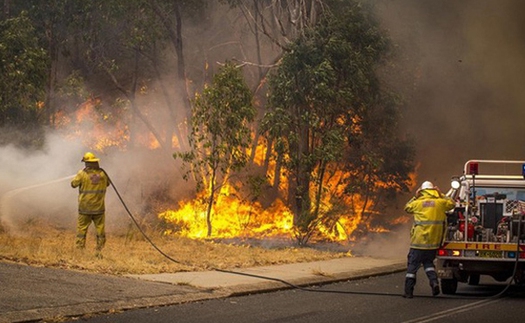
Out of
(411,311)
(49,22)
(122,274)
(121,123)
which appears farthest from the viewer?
(121,123)

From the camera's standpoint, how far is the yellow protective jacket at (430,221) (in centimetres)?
1326

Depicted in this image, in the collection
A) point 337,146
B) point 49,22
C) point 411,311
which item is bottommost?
point 411,311

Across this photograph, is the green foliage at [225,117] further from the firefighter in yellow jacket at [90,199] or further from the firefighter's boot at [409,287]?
the firefighter's boot at [409,287]

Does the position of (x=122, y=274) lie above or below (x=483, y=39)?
below

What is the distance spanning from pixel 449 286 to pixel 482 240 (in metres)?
0.83

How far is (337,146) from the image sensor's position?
73.2 feet

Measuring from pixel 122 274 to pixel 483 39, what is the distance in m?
18.2

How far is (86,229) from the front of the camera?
15961 mm

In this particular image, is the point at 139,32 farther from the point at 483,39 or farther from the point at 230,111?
the point at 483,39

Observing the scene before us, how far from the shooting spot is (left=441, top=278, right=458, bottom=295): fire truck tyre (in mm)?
13969

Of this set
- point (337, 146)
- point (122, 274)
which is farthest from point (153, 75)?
point (122, 274)

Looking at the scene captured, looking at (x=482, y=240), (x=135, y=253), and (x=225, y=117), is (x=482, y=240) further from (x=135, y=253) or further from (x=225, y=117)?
(x=225, y=117)

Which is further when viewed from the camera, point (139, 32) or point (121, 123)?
point (121, 123)

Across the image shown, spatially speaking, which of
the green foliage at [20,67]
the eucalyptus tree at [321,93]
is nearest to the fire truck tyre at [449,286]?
the eucalyptus tree at [321,93]
